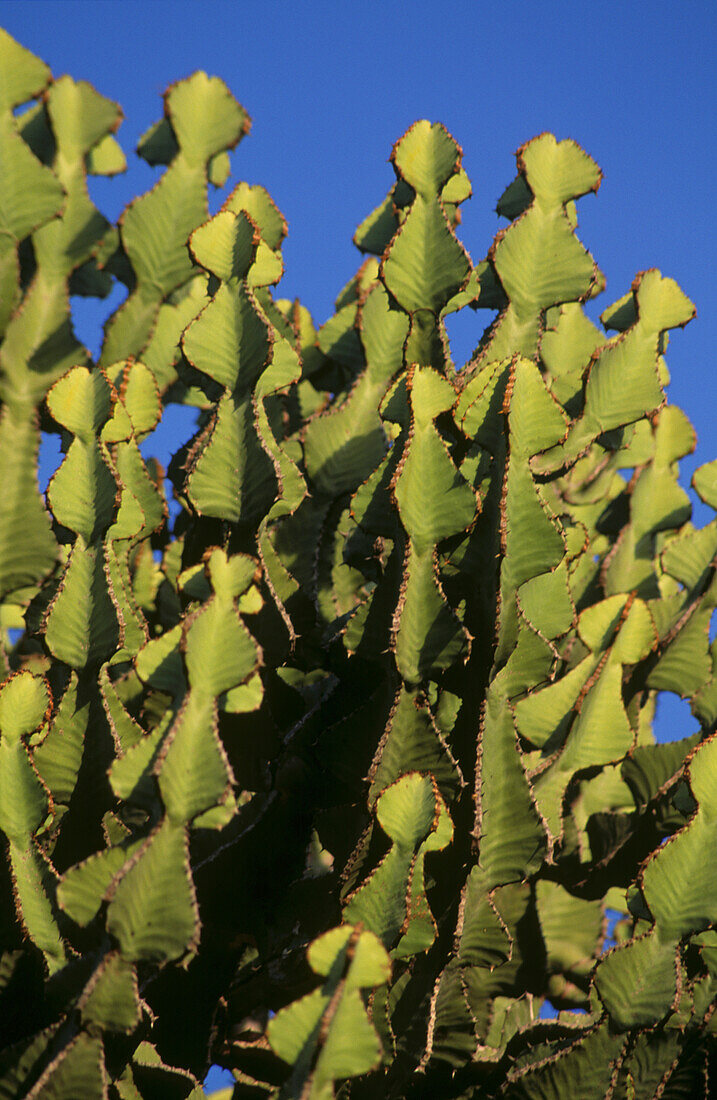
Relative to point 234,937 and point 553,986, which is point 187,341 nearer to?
point 234,937

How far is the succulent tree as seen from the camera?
4.57 ft

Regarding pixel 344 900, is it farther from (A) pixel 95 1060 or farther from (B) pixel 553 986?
(B) pixel 553 986

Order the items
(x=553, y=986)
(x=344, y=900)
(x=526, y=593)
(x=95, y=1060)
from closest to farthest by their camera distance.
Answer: (x=95, y=1060) < (x=344, y=900) < (x=526, y=593) < (x=553, y=986)

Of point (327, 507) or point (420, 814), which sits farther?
point (327, 507)

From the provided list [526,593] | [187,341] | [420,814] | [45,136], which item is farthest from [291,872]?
[45,136]

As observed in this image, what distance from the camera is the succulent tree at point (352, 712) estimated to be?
139 centimetres

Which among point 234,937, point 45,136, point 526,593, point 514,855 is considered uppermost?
point 45,136

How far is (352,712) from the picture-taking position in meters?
1.64

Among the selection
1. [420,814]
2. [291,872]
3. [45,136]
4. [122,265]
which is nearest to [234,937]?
[291,872]

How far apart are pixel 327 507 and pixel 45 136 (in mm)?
1160

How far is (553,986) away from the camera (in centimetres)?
199

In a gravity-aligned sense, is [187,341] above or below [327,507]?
above

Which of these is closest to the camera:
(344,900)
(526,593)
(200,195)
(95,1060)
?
(95,1060)

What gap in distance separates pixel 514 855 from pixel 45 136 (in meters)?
1.89
